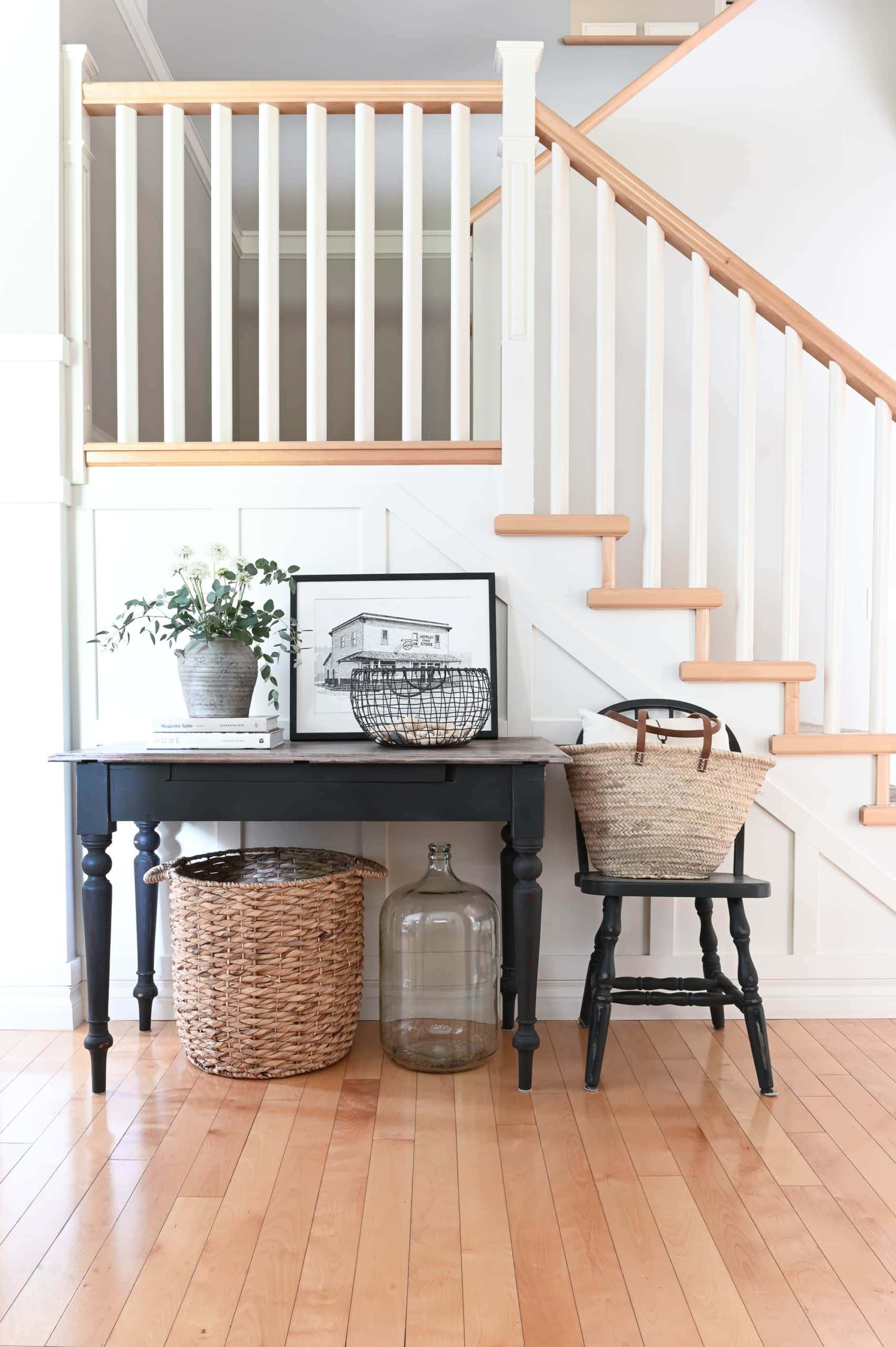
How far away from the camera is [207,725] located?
2145 millimetres

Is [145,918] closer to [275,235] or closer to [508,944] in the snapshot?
[508,944]

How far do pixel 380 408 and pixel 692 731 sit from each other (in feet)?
11.8

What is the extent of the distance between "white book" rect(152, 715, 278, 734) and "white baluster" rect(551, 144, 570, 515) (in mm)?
926

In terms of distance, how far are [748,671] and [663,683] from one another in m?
0.21

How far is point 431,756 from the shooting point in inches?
79.3

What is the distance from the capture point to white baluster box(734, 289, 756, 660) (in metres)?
2.45

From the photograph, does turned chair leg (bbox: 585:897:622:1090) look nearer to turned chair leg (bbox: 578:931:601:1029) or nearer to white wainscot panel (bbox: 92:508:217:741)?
turned chair leg (bbox: 578:931:601:1029)

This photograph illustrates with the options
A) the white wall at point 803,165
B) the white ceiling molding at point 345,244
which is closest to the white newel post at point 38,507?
the white wall at point 803,165

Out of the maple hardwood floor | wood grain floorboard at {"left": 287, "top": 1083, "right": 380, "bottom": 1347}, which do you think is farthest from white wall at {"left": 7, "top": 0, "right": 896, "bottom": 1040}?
wood grain floorboard at {"left": 287, "top": 1083, "right": 380, "bottom": 1347}

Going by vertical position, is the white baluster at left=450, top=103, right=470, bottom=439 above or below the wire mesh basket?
above

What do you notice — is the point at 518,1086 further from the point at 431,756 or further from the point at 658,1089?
the point at 431,756

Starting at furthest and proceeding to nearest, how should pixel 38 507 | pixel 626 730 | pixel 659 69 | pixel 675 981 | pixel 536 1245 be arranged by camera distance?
pixel 659 69, pixel 38 507, pixel 626 730, pixel 675 981, pixel 536 1245

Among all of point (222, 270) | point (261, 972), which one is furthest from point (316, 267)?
point (261, 972)

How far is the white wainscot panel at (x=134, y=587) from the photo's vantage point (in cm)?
246
